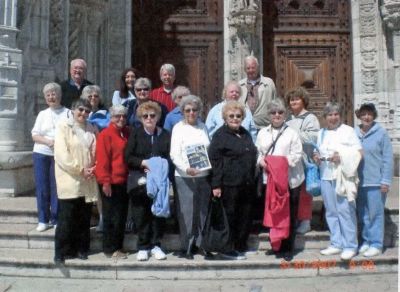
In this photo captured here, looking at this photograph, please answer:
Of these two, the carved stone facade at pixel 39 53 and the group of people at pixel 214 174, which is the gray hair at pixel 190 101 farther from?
the carved stone facade at pixel 39 53

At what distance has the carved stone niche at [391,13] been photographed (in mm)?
8023

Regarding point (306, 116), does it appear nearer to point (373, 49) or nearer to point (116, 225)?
point (116, 225)

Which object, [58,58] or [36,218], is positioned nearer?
[36,218]

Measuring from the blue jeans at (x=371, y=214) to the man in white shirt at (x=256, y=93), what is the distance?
1.27 meters

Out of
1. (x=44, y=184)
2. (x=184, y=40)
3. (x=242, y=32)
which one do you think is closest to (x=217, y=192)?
(x=44, y=184)

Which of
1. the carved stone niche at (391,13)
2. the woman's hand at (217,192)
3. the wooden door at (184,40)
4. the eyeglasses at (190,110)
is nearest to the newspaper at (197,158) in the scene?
the woman's hand at (217,192)

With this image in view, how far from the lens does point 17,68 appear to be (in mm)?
6098

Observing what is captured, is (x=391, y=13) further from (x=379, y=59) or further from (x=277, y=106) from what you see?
(x=277, y=106)

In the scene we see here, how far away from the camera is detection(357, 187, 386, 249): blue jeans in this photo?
4832 millimetres

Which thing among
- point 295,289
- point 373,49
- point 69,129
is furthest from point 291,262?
point 373,49

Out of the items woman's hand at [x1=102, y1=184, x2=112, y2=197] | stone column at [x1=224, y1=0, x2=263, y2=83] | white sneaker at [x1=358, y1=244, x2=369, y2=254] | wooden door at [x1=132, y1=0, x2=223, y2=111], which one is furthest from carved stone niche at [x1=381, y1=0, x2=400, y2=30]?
woman's hand at [x1=102, y1=184, x2=112, y2=197]

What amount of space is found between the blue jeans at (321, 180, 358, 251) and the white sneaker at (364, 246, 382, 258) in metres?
0.15

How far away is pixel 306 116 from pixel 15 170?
357 centimetres

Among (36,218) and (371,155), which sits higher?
(371,155)
